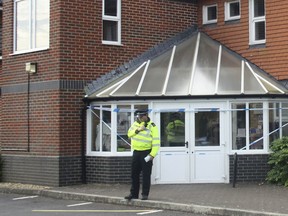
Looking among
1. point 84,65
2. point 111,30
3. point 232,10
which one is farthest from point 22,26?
point 232,10

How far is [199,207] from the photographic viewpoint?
1023 centimetres

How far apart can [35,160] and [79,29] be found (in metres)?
3.83

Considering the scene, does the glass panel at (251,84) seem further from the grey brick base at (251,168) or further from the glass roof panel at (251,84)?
the grey brick base at (251,168)

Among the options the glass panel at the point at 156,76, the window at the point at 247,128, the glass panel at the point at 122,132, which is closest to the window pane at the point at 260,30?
the window at the point at 247,128

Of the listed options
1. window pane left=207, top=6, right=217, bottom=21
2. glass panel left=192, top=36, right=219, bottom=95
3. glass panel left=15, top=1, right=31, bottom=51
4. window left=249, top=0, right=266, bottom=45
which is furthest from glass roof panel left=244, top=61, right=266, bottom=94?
glass panel left=15, top=1, right=31, bottom=51

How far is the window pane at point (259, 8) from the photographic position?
1562 cm

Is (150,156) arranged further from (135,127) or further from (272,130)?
(272,130)

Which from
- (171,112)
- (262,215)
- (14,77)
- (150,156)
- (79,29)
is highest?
(79,29)

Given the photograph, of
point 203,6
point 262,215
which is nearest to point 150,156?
Result: point 262,215

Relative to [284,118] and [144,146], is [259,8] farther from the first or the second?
[144,146]

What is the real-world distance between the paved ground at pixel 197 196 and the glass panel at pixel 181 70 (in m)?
2.54

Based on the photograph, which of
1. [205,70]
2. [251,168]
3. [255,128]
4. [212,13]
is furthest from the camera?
[212,13]

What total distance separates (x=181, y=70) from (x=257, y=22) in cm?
293

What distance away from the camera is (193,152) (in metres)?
14.1
